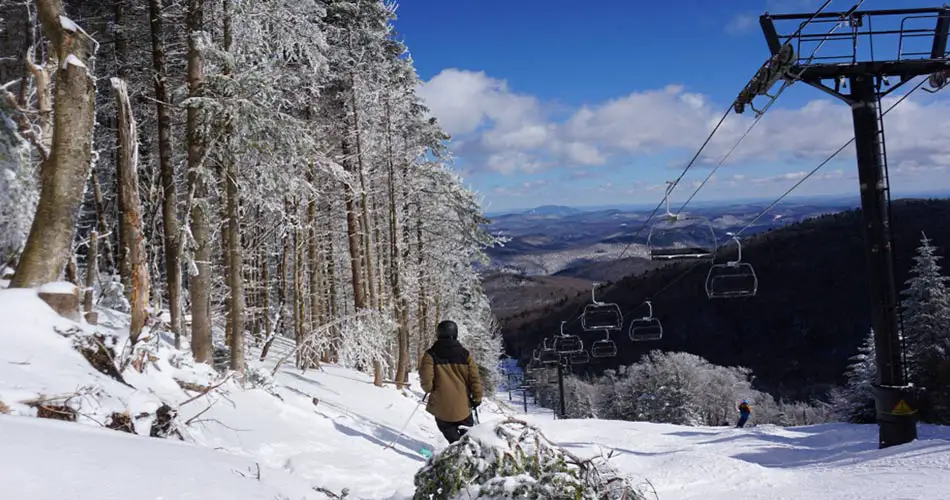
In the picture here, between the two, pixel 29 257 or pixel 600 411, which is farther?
pixel 600 411

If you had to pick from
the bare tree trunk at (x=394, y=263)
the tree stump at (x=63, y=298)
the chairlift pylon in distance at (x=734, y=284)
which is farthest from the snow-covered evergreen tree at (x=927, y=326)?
the tree stump at (x=63, y=298)

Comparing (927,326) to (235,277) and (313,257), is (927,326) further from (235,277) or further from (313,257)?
(235,277)

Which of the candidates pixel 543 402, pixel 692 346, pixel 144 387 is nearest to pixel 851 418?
pixel 144 387

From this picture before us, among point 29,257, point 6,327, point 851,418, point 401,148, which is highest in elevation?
point 401,148

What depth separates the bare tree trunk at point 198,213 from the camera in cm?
1011

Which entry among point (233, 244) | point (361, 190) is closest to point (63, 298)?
point (233, 244)

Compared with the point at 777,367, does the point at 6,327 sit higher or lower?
higher

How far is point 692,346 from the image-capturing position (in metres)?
135

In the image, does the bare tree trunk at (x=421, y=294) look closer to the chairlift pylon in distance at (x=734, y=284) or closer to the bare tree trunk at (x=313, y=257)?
the bare tree trunk at (x=313, y=257)

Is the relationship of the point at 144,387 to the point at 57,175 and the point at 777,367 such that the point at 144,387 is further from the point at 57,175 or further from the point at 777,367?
the point at 777,367

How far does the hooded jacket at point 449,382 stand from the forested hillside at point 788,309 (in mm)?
108840

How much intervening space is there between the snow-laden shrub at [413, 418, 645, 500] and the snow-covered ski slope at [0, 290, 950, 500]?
1.09 meters

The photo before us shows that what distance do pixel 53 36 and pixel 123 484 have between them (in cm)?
492

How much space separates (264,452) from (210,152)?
5.76 m
